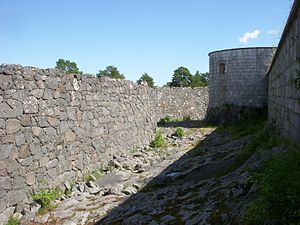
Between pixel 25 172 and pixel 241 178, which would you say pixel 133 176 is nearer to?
pixel 25 172

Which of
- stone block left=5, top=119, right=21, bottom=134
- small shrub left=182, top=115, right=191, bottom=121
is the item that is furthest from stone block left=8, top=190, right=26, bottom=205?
small shrub left=182, top=115, right=191, bottom=121

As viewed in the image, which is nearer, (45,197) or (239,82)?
(45,197)

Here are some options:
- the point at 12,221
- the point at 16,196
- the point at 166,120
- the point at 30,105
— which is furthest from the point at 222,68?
the point at 12,221

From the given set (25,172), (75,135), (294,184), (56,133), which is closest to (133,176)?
(75,135)

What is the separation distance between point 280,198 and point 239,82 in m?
14.1

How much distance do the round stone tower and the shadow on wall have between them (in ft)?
31.0

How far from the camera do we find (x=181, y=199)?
5035mm

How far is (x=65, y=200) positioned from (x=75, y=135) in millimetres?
Answer: 1527

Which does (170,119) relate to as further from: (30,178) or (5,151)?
(5,151)

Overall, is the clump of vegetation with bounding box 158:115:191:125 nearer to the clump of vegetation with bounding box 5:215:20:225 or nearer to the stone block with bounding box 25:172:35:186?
the stone block with bounding box 25:172:35:186

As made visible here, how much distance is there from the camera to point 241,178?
4750 millimetres

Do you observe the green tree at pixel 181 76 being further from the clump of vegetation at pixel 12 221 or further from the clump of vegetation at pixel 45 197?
the clump of vegetation at pixel 12 221

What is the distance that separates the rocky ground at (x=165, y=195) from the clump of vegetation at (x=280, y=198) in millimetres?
471

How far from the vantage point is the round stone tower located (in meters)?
15.8
